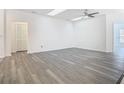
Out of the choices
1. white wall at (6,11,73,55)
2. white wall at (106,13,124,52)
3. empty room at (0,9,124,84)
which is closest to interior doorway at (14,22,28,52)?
empty room at (0,9,124,84)

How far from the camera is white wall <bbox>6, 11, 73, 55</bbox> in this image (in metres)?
6.46

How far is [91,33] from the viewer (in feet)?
28.1

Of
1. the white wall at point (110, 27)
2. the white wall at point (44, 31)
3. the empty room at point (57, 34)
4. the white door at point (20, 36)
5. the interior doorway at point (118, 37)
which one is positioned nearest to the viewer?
the empty room at point (57, 34)

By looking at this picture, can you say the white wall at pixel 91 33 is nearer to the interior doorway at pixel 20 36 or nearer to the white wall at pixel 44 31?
the white wall at pixel 44 31

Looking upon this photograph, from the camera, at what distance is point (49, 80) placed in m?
2.89

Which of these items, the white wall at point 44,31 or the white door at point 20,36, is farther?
the white door at point 20,36

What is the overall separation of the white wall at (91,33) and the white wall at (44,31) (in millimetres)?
623

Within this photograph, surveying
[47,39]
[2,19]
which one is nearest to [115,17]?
[47,39]

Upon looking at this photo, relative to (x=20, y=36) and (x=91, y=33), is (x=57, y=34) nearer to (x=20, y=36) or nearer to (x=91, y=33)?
(x=91, y=33)

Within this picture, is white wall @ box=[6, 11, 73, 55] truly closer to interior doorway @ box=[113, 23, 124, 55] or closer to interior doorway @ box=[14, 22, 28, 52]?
interior doorway @ box=[14, 22, 28, 52]

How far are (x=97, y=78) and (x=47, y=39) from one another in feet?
17.8

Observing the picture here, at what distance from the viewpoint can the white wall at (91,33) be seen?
7.67m

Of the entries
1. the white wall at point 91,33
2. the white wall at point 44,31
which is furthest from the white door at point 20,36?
the white wall at point 91,33
